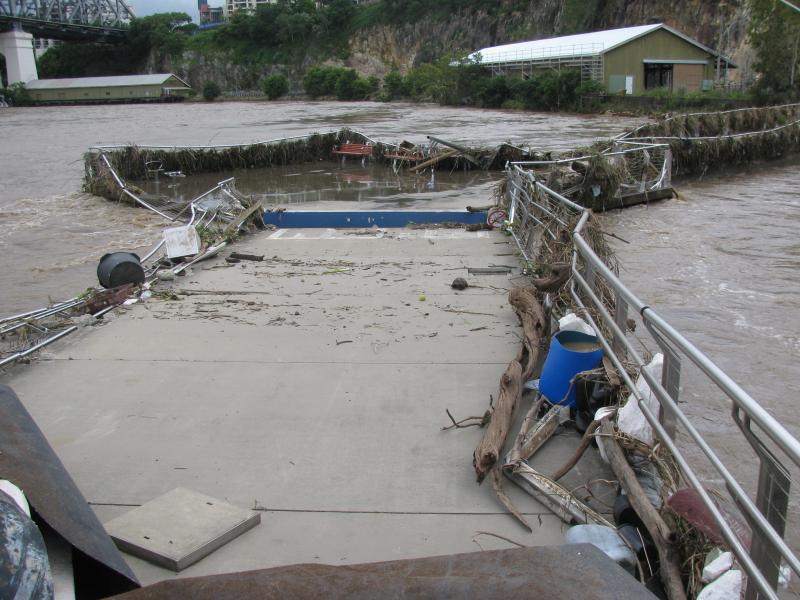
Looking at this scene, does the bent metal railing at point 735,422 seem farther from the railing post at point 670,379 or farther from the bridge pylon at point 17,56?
the bridge pylon at point 17,56

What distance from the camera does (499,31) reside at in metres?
117

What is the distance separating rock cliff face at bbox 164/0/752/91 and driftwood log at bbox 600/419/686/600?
66418 millimetres

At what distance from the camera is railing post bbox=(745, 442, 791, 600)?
255 cm

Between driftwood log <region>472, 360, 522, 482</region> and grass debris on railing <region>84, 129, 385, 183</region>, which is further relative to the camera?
grass debris on railing <region>84, 129, 385, 183</region>

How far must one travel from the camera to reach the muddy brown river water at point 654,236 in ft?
35.1

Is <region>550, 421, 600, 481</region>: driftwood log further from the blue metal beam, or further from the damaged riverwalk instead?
the blue metal beam

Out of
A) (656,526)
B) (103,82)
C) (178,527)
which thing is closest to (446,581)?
(656,526)

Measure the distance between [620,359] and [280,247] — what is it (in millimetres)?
8024

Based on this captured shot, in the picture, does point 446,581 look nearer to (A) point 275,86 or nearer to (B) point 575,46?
(B) point 575,46

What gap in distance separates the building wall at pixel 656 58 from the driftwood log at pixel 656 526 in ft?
205

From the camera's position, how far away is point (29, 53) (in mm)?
132750

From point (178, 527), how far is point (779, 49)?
55.5m

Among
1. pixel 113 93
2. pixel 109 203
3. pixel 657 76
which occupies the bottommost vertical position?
pixel 109 203

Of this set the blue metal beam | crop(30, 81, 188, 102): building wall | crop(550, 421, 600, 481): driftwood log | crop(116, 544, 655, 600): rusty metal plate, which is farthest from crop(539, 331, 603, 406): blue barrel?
crop(30, 81, 188, 102): building wall
